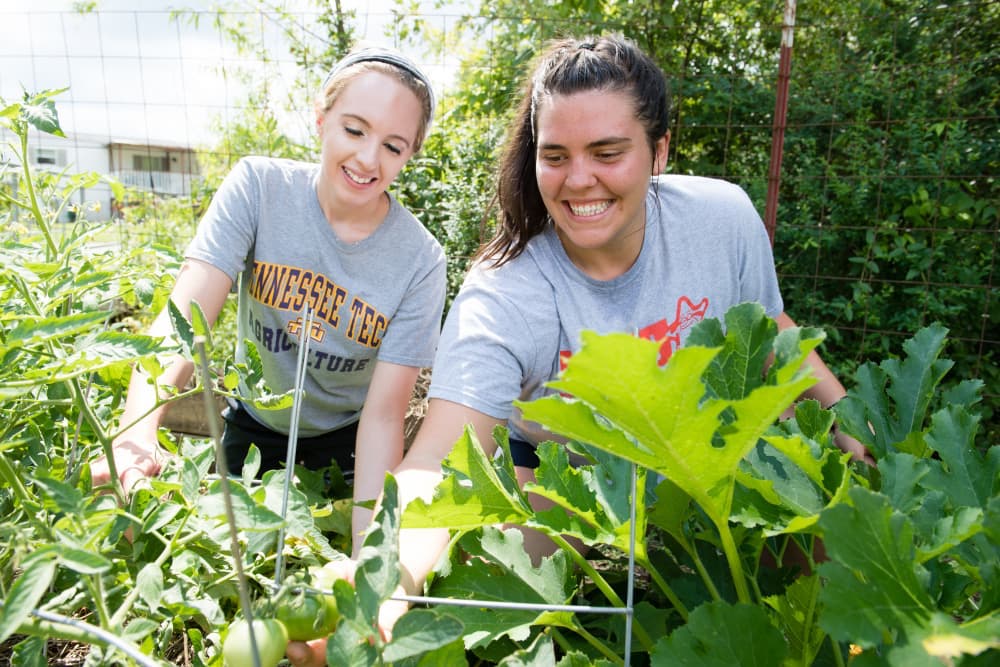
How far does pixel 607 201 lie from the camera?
61.1 inches

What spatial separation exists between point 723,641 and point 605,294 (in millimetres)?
1059

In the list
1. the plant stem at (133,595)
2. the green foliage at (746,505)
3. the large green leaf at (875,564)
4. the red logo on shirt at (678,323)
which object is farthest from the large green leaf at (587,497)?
the red logo on shirt at (678,323)

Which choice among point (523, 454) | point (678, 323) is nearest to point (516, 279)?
point (678, 323)

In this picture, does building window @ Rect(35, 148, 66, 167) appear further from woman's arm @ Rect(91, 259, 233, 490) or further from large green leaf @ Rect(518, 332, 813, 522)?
large green leaf @ Rect(518, 332, 813, 522)

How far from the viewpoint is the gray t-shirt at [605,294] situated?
56.9 inches

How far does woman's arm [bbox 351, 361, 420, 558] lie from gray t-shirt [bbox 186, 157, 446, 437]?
42 millimetres

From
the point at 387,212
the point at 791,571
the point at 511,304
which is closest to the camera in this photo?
the point at 791,571

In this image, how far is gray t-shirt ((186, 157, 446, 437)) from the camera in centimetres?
182

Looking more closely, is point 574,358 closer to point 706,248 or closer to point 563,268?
point 563,268

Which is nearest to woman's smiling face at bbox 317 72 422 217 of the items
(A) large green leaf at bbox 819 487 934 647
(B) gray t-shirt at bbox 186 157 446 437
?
(B) gray t-shirt at bbox 186 157 446 437

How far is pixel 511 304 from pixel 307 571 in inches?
32.5

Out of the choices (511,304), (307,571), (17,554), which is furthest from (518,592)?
(511,304)

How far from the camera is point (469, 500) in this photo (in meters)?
0.76

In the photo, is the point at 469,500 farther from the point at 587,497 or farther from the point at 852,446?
the point at 852,446
